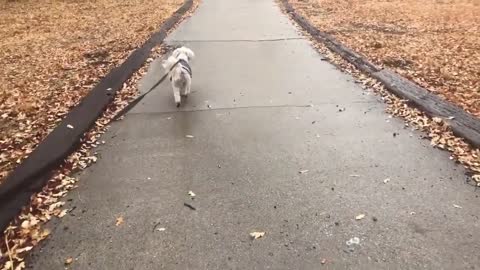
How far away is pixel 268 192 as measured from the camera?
13.1 ft

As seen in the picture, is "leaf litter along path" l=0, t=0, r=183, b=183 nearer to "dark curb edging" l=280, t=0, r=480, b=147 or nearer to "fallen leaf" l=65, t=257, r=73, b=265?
"fallen leaf" l=65, t=257, r=73, b=265

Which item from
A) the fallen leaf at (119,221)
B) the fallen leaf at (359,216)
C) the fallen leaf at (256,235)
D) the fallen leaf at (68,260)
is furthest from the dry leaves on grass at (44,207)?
the fallen leaf at (359,216)

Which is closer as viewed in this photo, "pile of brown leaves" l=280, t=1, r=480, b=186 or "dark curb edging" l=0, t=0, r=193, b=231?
"dark curb edging" l=0, t=0, r=193, b=231

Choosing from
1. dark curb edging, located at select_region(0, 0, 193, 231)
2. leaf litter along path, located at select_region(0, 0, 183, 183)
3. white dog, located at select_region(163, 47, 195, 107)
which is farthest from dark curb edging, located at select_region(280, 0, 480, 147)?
leaf litter along path, located at select_region(0, 0, 183, 183)

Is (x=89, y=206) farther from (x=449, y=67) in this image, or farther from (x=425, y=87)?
(x=449, y=67)

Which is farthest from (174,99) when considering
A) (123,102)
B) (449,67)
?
(449,67)

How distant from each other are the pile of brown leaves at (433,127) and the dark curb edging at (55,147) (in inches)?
176

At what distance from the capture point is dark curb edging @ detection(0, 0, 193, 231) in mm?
3916

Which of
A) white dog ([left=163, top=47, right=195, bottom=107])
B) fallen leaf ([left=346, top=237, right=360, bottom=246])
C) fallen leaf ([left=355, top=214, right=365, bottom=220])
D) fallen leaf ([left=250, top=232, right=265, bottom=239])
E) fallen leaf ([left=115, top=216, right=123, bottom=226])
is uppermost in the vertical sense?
white dog ([left=163, top=47, right=195, bottom=107])

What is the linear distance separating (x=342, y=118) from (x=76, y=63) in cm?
640

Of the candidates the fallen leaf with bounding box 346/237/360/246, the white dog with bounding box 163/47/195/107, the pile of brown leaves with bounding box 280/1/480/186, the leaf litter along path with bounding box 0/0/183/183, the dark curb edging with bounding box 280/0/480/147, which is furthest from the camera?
the white dog with bounding box 163/47/195/107

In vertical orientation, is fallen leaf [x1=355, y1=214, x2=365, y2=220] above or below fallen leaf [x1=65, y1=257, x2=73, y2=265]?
below

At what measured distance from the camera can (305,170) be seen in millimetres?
4410

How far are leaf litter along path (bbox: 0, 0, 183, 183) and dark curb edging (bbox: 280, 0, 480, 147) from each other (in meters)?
5.35
